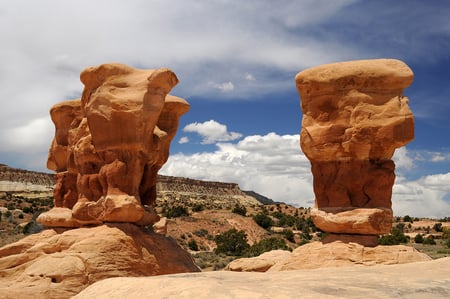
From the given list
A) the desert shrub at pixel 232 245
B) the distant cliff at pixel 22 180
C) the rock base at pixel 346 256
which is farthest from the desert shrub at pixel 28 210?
the rock base at pixel 346 256

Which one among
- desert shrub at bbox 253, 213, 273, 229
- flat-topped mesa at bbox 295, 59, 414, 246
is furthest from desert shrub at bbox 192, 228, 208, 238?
flat-topped mesa at bbox 295, 59, 414, 246

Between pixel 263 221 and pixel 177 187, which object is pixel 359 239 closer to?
pixel 263 221

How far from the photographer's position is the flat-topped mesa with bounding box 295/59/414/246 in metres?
11.3

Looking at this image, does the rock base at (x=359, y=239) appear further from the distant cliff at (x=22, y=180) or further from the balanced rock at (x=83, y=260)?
the distant cliff at (x=22, y=180)

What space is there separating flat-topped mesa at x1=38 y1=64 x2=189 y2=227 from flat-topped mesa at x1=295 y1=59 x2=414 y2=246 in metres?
4.44

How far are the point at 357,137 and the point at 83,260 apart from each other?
6968 mm

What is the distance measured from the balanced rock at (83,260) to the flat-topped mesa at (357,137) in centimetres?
442

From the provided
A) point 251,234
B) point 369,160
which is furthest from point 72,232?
point 251,234

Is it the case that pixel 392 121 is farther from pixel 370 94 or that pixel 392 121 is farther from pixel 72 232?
pixel 72 232

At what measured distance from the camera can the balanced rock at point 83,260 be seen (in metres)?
11.0

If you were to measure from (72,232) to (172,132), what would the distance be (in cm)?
474

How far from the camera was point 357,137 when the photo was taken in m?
11.4

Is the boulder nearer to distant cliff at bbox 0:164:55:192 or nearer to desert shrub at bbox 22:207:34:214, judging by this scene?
desert shrub at bbox 22:207:34:214

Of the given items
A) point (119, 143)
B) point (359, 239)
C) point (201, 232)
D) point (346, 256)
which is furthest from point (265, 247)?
point (346, 256)
